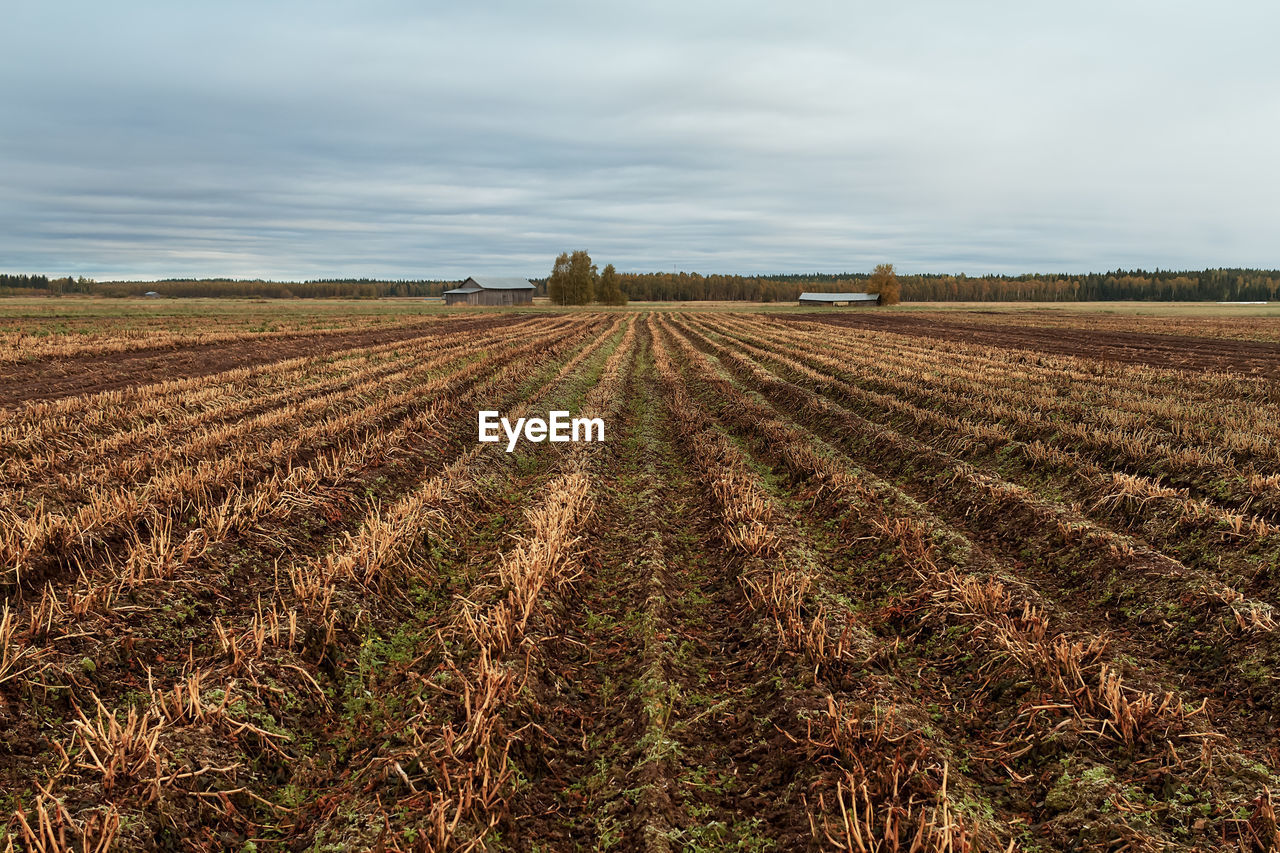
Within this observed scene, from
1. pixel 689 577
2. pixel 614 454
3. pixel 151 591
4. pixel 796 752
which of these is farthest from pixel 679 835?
pixel 614 454

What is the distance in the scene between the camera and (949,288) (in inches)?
7387

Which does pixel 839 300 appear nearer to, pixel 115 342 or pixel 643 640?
pixel 115 342

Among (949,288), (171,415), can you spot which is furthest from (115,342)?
(949,288)

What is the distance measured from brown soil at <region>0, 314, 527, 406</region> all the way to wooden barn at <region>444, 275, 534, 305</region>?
77210 mm

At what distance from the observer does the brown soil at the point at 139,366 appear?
18.8m

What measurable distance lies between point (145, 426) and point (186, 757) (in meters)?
12.3

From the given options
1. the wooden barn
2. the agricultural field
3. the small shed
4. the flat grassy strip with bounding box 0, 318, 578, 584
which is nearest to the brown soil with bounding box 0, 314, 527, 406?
the agricultural field

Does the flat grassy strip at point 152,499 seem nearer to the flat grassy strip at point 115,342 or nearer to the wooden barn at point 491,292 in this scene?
the flat grassy strip at point 115,342

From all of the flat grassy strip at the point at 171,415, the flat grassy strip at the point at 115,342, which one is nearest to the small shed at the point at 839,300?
the flat grassy strip at the point at 115,342

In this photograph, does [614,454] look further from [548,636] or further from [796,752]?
[796,752]

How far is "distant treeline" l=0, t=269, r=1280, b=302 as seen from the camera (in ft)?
545

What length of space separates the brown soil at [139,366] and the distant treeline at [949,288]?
145 meters

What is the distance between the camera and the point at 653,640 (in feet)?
19.8

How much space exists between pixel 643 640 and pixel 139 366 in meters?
25.6
